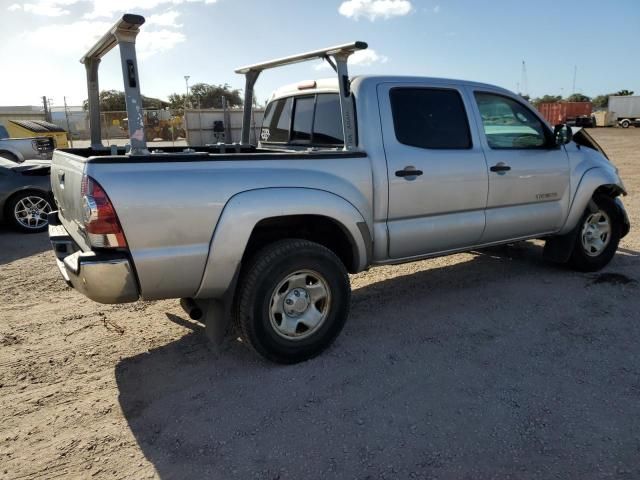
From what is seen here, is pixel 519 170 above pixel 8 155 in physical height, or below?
below

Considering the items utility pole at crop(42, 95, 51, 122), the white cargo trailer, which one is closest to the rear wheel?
utility pole at crop(42, 95, 51, 122)

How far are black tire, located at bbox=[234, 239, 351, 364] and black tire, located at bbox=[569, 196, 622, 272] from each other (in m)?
3.03

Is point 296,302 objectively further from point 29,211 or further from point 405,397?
point 29,211

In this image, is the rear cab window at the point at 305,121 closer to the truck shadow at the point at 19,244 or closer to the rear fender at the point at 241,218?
the rear fender at the point at 241,218

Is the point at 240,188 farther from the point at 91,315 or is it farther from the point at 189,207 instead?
the point at 91,315

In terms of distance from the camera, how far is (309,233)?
3891mm

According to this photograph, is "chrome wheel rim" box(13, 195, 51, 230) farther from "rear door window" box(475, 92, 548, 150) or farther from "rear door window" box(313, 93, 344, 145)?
"rear door window" box(475, 92, 548, 150)

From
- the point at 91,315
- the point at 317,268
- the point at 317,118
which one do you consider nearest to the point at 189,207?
the point at 317,268

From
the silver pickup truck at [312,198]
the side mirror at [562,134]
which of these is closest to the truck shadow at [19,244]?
the silver pickup truck at [312,198]

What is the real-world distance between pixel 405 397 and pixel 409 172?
170 cm

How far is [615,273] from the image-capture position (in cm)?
541

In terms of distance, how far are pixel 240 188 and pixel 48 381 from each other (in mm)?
1847

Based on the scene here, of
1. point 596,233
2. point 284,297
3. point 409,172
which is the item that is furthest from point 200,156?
point 596,233

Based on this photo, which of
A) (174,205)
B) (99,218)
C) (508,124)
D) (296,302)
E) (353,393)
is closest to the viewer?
(99,218)
